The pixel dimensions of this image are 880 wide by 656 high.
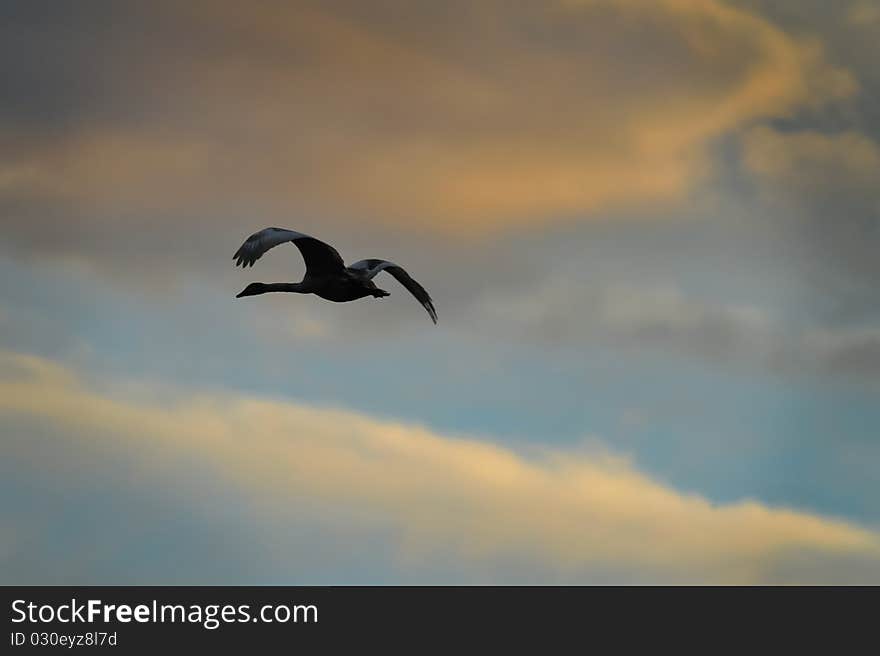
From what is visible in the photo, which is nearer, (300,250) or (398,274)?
(300,250)

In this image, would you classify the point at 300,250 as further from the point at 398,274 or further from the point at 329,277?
the point at 398,274

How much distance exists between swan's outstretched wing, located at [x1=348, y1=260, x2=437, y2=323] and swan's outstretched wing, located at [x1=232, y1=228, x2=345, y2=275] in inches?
60.4

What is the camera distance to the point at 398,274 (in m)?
82.1

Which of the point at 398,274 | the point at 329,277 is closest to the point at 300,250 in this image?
the point at 329,277

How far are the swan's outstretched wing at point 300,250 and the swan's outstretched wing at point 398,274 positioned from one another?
1534 millimetres

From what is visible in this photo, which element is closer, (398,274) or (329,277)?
(329,277)

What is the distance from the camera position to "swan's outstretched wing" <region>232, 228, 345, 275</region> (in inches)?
2734

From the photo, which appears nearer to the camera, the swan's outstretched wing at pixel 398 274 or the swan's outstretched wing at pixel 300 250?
the swan's outstretched wing at pixel 300 250

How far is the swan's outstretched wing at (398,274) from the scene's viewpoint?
78125 millimetres

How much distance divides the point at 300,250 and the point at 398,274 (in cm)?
704
